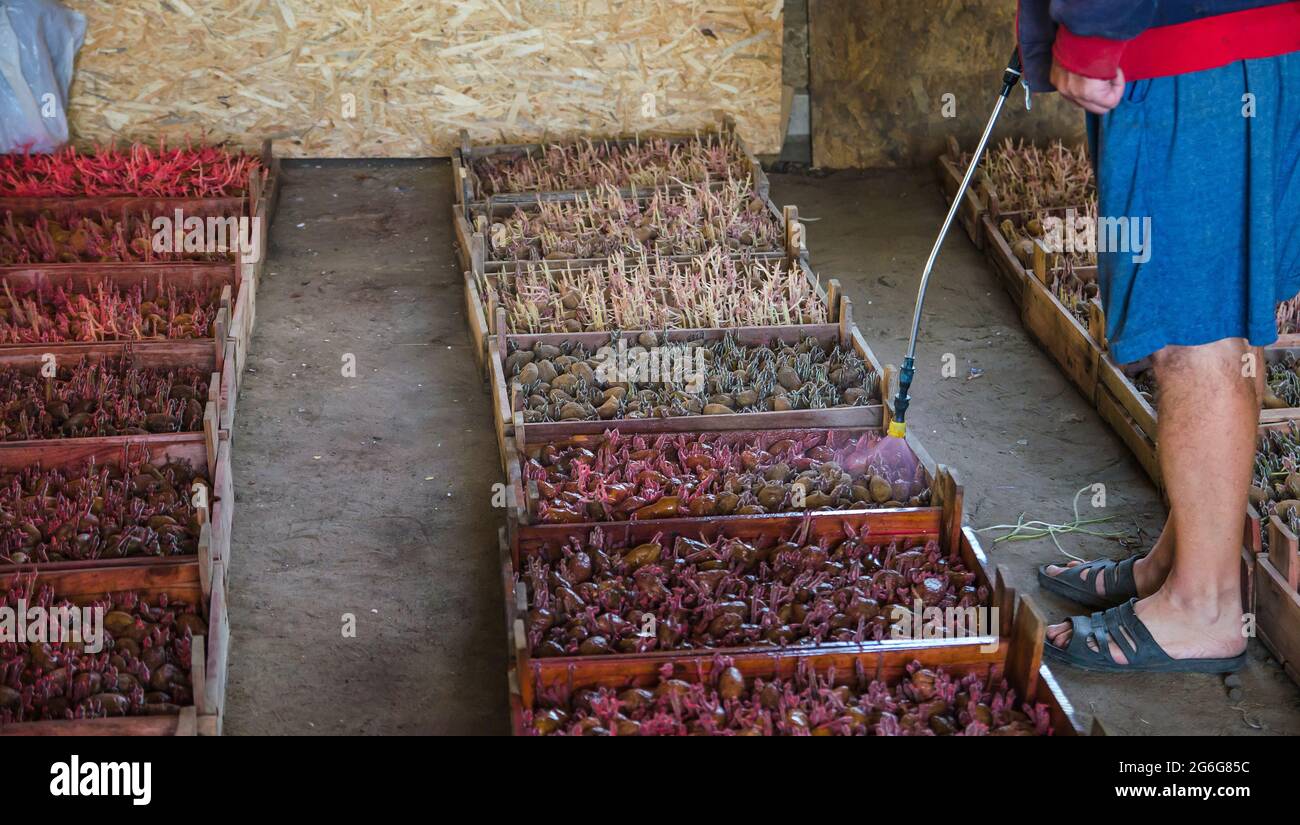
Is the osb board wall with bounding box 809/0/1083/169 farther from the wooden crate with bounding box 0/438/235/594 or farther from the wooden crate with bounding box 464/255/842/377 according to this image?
the wooden crate with bounding box 0/438/235/594

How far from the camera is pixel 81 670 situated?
3.00m

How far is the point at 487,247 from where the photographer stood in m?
5.45

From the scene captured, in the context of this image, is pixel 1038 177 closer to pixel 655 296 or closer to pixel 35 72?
pixel 655 296

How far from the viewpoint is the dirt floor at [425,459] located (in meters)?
3.22

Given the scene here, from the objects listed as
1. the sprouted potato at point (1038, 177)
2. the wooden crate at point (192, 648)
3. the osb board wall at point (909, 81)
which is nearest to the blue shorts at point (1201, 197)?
the wooden crate at point (192, 648)

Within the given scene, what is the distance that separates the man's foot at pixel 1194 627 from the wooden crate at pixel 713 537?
1.28ft

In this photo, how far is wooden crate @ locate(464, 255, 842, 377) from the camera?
4.57m

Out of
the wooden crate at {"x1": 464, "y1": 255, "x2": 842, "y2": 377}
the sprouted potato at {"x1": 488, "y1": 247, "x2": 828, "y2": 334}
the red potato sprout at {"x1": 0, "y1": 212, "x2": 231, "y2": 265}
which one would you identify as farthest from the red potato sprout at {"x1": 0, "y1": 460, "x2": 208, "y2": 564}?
the red potato sprout at {"x1": 0, "y1": 212, "x2": 231, "y2": 265}

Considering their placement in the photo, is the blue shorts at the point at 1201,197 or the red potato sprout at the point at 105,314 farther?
the red potato sprout at the point at 105,314

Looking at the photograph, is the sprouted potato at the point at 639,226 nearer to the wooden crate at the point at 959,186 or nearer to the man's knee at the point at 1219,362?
the wooden crate at the point at 959,186

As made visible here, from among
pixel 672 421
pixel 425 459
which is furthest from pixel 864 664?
pixel 425 459

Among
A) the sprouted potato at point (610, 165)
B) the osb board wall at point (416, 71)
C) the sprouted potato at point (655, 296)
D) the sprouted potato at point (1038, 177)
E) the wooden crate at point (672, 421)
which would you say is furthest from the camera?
the osb board wall at point (416, 71)

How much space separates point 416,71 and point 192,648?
447cm

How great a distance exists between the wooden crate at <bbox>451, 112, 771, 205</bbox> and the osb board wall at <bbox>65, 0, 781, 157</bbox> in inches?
5.8
